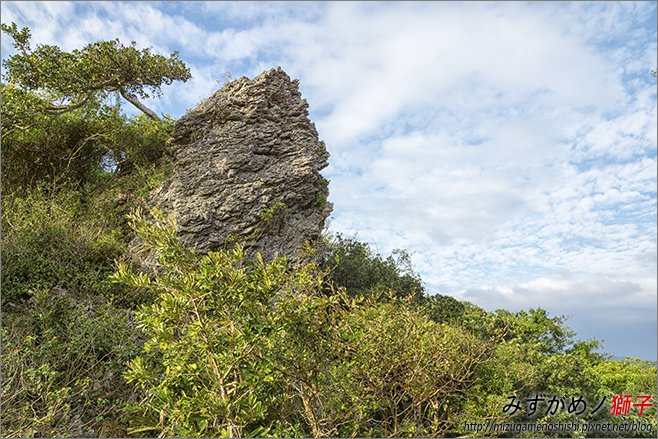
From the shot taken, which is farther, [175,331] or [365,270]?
[365,270]

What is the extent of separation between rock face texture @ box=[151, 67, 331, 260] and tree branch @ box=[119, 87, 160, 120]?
2.34m

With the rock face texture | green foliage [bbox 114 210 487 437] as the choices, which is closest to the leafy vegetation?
green foliage [bbox 114 210 487 437]

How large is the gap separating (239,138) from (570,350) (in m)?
8.34

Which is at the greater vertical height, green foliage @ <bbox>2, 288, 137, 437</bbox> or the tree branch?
the tree branch

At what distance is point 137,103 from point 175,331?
34.1 feet

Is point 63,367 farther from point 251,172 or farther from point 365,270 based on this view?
point 365,270

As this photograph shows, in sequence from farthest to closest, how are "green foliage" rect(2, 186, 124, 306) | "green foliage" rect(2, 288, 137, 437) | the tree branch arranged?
the tree branch, "green foliage" rect(2, 186, 124, 306), "green foliage" rect(2, 288, 137, 437)

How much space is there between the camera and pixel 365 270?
45.2ft

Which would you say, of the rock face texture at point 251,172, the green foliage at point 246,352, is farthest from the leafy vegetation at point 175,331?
the rock face texture at point 251,172

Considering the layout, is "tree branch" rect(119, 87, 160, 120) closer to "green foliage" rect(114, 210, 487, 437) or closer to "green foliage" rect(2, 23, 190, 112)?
"green foliage" rect(2, 23, 190, 112)

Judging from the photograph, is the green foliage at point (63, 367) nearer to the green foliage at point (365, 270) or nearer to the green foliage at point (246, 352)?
the green foliage at point (246, 352)

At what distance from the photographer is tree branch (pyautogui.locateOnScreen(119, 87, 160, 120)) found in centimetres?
1260

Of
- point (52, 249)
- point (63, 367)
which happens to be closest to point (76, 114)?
point (52, 249)

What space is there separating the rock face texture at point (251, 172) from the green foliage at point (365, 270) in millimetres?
3209
